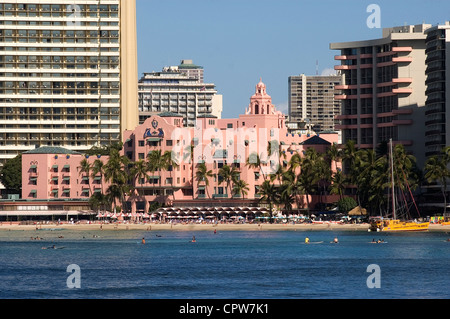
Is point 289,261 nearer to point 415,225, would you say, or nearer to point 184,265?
point 184,265

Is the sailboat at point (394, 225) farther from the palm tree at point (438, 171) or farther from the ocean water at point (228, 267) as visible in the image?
the palm tree at point (438, 171)

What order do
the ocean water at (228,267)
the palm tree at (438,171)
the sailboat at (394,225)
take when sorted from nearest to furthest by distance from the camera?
the ocean water at (228,267)
the sailboat at (394,225)
the palm tree at (438,171)

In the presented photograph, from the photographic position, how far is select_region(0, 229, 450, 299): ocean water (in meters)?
86.3

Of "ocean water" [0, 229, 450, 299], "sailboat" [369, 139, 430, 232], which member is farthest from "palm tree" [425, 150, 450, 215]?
"ocean water" [0, 229, 450, 299]

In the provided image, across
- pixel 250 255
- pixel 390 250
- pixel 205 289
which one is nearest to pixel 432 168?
pixel 390 250

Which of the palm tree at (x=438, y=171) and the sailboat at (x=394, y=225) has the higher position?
the palm tree at (x=438, y=171)

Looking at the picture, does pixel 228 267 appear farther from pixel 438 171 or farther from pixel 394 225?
pixel 438 171

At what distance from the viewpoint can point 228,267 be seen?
113 metres

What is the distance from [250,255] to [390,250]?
21.7 m

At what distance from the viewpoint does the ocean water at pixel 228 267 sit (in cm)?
8631

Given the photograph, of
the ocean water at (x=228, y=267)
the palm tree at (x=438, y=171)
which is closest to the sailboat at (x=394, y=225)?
the ocean water at (x=228, y=267)

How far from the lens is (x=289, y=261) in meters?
121

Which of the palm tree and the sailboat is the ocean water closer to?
the sailboat

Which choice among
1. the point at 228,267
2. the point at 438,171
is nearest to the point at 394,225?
the point at 438,171
